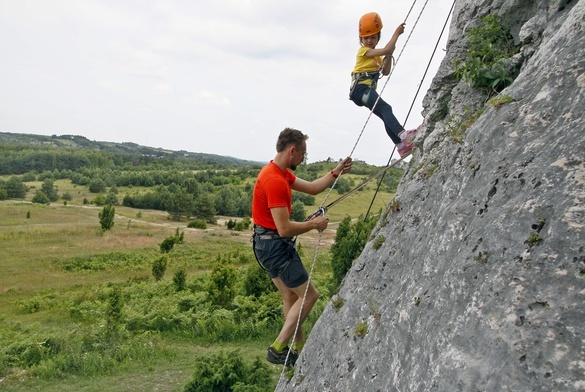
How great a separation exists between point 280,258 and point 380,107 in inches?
96.2

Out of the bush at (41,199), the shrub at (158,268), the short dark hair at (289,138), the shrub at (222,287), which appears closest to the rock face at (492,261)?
the short dark hair at (289,138)

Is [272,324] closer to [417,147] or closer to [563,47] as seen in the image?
[417,147]

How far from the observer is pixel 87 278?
3155 centimetres

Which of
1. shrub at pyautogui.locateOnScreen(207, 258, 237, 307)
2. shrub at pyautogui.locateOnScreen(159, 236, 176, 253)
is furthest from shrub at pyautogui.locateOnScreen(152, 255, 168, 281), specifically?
shrub at pyautogui.locateOnScreen(159, 236, 176, 253)

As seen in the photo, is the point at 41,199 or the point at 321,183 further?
the point at 41,199

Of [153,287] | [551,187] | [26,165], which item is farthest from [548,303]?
[26,165]

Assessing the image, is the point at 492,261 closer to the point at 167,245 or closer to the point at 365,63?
the point at 365,63

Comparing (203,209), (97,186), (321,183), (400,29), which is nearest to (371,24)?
(400,29)

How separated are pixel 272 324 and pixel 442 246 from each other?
10437 millimetres

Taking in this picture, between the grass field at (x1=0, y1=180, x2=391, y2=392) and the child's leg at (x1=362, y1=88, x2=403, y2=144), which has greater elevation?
the child's leg at (x1=362, y1=88, x2=403, y2=144)

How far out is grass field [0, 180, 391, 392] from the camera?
1001 cm

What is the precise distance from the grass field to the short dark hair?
6.18 m

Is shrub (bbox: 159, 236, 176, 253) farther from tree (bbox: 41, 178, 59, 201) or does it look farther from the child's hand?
tree (bbox: 41, 178, 59, 201)

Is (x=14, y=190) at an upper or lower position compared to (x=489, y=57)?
lower
